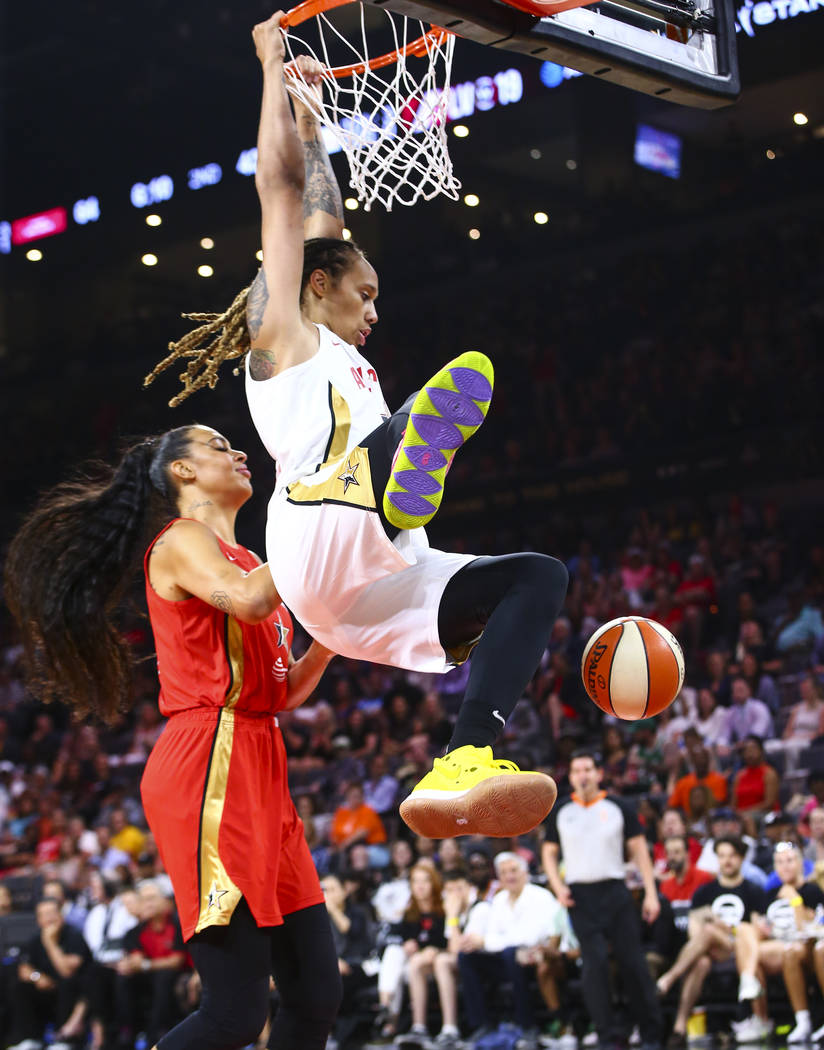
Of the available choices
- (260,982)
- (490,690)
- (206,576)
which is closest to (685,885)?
(260,982)

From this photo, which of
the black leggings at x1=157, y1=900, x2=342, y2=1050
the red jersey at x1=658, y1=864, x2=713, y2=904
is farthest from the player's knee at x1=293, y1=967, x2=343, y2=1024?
the red jersey at x1=658, y1=864, x2=713, y2=904

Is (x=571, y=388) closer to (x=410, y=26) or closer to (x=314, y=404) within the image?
(x=410, y=26)

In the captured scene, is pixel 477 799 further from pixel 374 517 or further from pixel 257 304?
pixel 257 304

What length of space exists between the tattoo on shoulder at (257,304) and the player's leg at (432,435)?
534 mm

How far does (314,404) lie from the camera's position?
11.5ft

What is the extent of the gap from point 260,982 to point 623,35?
3084 millimetres

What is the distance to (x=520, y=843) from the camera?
31.1ft

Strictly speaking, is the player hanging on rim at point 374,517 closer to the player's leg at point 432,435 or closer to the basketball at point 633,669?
the player's leg at point 432,435

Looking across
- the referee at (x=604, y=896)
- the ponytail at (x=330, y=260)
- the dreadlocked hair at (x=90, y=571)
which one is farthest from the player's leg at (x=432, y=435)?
the referee at (x=604, y=896)

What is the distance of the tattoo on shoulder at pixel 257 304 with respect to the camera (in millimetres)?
3523

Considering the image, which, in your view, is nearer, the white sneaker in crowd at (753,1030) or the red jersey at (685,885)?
the white sneaker in crowd at (753,1030)

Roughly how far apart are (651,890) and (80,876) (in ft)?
17.0

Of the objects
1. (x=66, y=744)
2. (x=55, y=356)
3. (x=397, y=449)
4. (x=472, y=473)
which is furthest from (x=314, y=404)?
(x=55, y=356)

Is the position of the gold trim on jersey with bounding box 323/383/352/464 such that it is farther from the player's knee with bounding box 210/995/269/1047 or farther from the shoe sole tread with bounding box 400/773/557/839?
the player's knee with bounding box 210/995/269/1047
